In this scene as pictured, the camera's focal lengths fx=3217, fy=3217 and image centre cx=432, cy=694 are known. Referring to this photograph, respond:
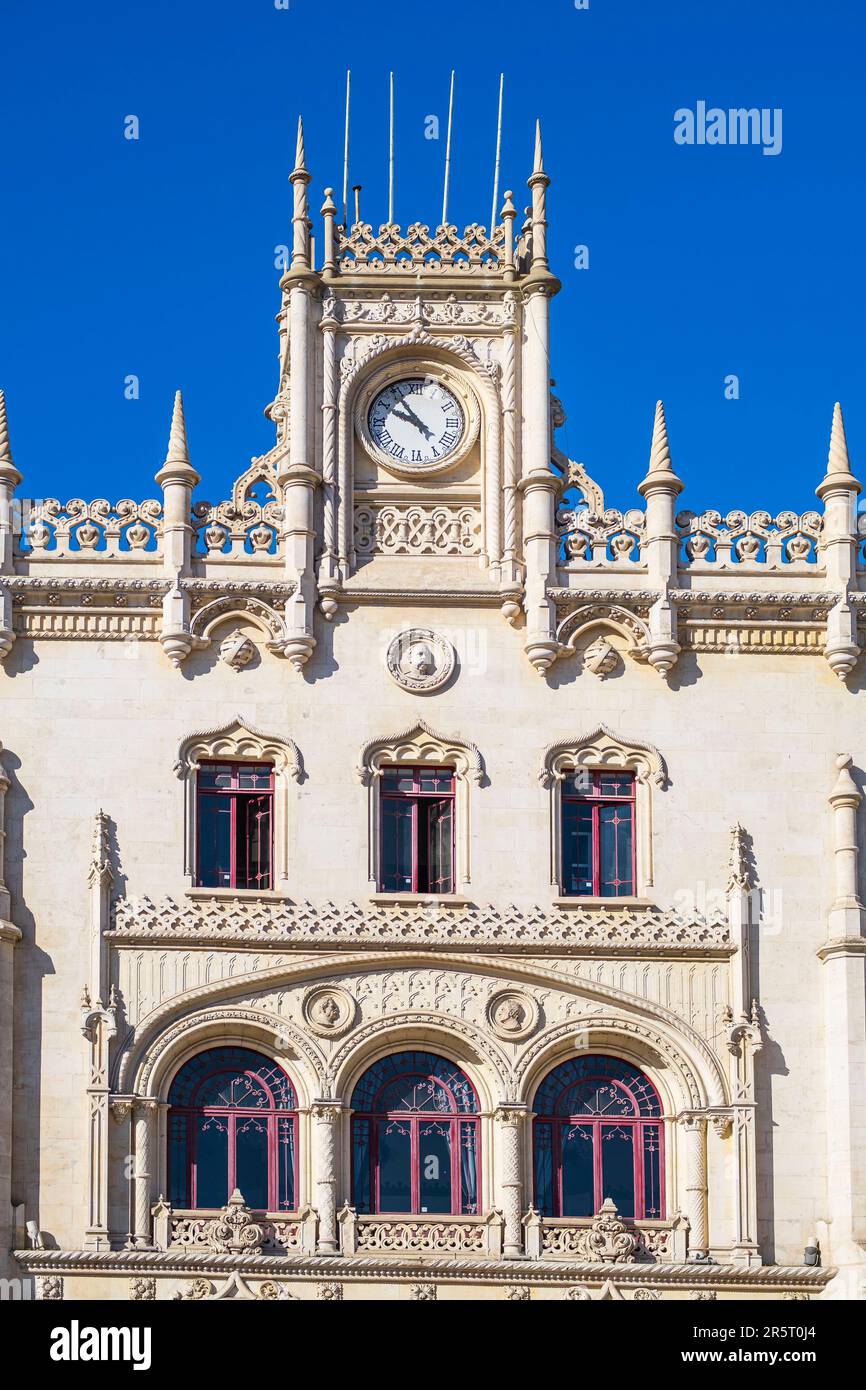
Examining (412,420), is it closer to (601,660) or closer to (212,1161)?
(601,660)

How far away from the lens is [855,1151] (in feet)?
144

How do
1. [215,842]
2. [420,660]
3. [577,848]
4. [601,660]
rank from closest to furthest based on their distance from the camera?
[215,842], [577,848], [420,660], [601,660]

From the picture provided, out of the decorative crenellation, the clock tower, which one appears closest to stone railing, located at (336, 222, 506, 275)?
the clock tower

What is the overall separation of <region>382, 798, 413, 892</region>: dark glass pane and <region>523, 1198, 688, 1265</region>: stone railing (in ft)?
16.4

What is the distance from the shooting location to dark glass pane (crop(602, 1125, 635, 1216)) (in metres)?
44.2

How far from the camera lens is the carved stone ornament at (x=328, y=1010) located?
44.2 m

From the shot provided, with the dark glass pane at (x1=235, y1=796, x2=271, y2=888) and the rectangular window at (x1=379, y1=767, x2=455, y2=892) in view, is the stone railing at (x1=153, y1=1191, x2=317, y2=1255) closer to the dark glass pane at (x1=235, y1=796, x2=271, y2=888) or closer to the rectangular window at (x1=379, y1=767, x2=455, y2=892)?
the dark glass pane at (x1=235, y1=796, x2=271, y2=888)

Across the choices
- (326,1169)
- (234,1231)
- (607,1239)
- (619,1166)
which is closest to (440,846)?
(326,1169)

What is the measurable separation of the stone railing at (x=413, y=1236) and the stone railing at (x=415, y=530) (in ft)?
31.3

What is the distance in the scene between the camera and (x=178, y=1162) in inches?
1725

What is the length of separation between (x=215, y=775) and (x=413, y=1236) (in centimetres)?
703

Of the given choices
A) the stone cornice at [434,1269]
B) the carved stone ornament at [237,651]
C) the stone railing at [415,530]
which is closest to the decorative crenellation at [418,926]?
the carved stone ornament at [237,651]

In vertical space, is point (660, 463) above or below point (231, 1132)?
above
